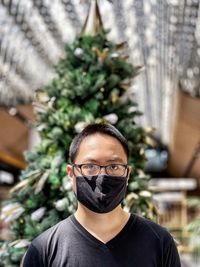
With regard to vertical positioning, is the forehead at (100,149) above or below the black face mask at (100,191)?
above

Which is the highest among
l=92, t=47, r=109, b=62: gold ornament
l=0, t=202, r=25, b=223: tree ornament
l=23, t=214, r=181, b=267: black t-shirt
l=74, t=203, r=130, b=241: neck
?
l=92, t=47, r=109, b=62: gold ornament

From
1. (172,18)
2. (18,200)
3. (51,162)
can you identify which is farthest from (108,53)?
(172,18)

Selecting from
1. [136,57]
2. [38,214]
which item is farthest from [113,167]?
[136,57]

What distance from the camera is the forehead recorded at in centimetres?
133

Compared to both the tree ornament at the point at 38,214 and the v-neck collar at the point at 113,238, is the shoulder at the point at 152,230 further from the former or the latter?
the tree ornament at the point at 38,214

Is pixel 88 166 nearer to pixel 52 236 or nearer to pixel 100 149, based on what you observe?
pixel 100 149

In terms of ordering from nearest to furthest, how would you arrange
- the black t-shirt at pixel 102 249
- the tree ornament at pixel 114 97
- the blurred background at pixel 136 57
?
the black t-shirt at pixel 102 249, the tree ornament at pixel 114 97, the blurred background at pixel 136 57

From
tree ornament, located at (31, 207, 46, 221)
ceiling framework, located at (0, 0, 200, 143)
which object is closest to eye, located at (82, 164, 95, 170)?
tree ornament, located at (31, 207, 46, 221)

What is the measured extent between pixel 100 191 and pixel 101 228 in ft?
0.31

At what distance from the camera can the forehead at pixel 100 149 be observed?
133 cm

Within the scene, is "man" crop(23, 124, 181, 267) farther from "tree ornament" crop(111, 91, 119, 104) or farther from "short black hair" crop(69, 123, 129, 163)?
"tree ornament" crop(111, 91, 119, 104)

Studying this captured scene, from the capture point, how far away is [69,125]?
2.47 metres

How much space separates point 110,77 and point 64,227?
1348 millimetres

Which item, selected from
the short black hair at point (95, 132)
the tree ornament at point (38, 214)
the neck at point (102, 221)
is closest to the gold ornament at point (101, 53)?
the tree ornament at point (38, 214)
